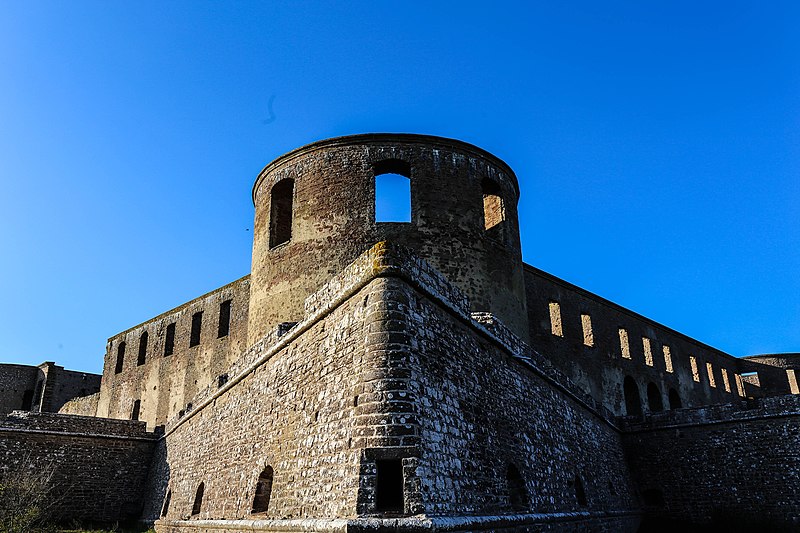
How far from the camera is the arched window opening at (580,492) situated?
472 inches

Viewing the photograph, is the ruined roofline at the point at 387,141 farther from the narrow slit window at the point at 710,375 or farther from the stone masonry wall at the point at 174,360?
the narrow slit window at the point at 710,375

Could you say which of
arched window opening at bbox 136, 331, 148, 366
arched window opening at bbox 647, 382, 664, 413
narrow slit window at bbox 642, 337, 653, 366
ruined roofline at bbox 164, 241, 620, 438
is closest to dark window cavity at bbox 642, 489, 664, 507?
ruined roofline at bbox 164, 241, 620, 438

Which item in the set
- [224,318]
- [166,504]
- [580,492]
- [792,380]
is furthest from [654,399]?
[166,504]

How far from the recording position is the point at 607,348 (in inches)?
856

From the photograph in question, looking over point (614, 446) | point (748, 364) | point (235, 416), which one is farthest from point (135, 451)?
point (748, 364)

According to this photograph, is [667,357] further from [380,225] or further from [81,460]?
[81,460]

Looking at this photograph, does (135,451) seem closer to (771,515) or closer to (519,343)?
(519,343)

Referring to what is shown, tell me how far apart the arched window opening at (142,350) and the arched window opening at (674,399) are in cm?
2130

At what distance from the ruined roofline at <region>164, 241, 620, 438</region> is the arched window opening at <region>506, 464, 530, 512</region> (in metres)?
2.02

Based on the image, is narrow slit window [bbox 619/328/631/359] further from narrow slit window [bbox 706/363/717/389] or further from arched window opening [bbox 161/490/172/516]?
arched window opening [bbox 161/490/172/516]

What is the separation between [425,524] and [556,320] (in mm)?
15159

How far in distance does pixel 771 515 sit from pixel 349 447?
40.6 ft

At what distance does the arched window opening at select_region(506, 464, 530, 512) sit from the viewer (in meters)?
8.87

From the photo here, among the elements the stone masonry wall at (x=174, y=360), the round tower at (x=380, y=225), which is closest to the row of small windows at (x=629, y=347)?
the round tower at (x=380, y=225)
